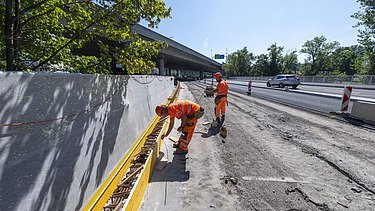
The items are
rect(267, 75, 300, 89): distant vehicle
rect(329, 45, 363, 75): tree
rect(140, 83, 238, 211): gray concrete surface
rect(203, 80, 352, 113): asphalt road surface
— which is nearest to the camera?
rect(140, 83, 238, 211): gray concrete surface

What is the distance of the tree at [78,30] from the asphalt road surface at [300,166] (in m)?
3.24

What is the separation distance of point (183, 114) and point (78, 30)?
282 centimetres

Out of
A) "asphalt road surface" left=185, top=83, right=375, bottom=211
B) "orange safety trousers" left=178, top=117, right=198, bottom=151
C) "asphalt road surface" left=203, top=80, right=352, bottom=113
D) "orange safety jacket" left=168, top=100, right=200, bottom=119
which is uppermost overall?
"orange safety jacket" left=168, top=100, right=200, bottom=119

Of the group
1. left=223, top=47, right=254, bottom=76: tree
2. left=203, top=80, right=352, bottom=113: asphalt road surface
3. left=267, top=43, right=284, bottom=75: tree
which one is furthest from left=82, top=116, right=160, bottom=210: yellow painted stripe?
left=223, top=47, right=254, bottom=76: tree

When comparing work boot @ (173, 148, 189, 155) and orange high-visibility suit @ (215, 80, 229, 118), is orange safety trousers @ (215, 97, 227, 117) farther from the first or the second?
work boot @ (173, 148, 189, 155)

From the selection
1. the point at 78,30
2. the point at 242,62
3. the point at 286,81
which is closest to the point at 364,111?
the point at 78,30

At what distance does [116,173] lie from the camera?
3529mm

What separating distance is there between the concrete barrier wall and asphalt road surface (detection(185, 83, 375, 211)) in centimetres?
165

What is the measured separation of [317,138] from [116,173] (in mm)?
5870

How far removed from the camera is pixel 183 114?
4.58 meters

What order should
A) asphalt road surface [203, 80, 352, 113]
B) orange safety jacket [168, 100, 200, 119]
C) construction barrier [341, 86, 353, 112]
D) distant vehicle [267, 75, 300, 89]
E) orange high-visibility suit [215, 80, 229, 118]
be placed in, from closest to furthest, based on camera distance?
orange safety jacket [168, 100, 200, 119] → orange high-visibility suit [215, 80, 229, 118] → construction barrier [341, 86, 353, 112] → asphalt road surface [203, 80, 352, 113] → distant vehicle [267, 75, 300, 89]

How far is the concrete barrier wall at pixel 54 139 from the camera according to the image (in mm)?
1653

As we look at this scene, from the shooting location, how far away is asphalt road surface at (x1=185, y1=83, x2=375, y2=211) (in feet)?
10.0

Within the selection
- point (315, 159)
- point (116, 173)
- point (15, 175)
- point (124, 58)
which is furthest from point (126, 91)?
point (315, 159)
